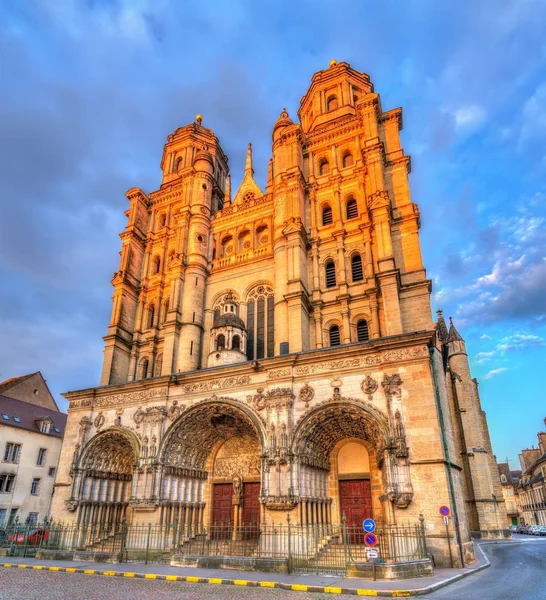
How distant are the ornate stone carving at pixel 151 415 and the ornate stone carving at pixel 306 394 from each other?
23.7 feet

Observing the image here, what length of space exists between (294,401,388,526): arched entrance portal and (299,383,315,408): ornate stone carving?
58 cm

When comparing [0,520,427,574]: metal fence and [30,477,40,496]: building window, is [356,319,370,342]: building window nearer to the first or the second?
[0,520,427,574]: metal fence

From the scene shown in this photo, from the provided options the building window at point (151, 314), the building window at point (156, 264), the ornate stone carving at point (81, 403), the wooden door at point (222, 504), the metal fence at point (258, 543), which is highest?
the building window at point (156, 264)

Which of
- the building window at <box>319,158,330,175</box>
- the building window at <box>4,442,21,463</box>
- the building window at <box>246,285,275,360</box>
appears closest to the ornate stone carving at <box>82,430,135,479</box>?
the building window at <box>246,285,275,360</box>

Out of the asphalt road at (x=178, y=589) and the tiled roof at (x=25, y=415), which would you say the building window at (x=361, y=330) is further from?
the tiled roof at (x=25, y=415)

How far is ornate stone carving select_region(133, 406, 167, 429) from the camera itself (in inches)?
814

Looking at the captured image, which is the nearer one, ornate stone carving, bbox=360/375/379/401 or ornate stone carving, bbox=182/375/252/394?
ornate stone carving, bbox=360/375/379/401

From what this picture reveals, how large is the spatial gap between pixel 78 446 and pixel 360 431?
1466 centimetres

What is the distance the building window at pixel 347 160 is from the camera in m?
29.9

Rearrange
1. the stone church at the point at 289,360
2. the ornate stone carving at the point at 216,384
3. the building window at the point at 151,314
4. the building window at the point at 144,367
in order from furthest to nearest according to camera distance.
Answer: the building window at the point at 151,314
the building window at the point at 144,367
the ornate stone carving at the point at 216,384
the stone church at the point at 289,360

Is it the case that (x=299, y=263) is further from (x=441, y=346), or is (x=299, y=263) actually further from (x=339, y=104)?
(x=339, y=104)

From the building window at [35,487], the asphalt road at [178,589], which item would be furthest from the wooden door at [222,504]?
the building window at [35,487]

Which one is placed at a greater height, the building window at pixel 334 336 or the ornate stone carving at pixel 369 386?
the building window at pixel 334 336

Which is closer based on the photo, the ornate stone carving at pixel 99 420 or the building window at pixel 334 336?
the ornate stone carving at pixel 99 420
